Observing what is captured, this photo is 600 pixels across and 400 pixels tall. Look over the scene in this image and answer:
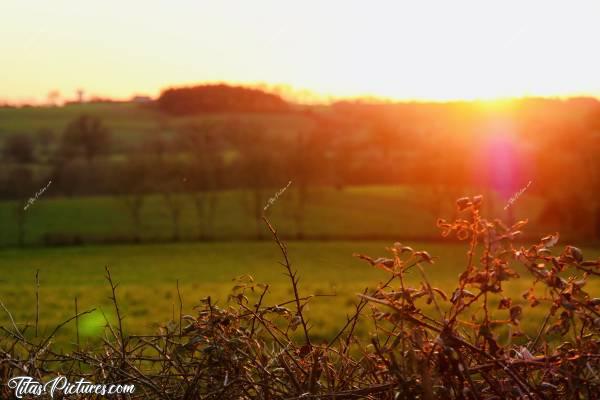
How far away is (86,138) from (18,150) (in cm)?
1112

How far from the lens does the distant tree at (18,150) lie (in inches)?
2333

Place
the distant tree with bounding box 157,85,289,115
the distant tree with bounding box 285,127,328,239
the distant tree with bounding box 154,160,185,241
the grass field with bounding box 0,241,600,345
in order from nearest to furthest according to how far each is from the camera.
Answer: the grass field with bounding box 0,241,600,345 < the distant tree with bounding box 157,85,289,115 < the distant tree with bounding box 154,160,185,241 < the distant tree with bounding box 285,127,328,239

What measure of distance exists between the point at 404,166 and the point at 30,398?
2836 inches

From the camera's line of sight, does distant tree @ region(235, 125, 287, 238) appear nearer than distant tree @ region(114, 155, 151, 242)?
No

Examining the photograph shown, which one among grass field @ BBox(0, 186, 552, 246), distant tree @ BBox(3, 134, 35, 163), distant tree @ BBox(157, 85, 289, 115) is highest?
distant tree @ BBox(157, 85, 289, 115)

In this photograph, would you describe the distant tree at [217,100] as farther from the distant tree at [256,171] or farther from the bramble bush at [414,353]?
the bramble bush at [414,353]

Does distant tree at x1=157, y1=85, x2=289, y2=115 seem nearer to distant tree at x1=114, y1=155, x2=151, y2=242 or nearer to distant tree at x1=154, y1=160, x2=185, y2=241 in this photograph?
distant tree at x1=154, y1=160, x2=185, y2=241

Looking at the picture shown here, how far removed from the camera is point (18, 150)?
197ft

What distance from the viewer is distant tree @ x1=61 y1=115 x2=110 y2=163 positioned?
6669cm

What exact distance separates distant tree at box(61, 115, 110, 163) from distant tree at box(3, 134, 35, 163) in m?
3.09

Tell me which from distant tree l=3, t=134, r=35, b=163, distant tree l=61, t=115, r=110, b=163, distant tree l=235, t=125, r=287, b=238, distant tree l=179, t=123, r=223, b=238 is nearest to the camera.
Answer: distant tree l=3, t=134, r=35, b=163

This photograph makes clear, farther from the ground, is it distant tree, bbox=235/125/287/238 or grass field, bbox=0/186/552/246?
distant tree, bbox=235/125/287/238

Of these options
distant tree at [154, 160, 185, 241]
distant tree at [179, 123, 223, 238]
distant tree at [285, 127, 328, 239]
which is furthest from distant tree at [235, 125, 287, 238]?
distant tree at [154, 160, 185, 241]

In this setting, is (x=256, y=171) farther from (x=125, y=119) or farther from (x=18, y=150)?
(x=125, y=119)
